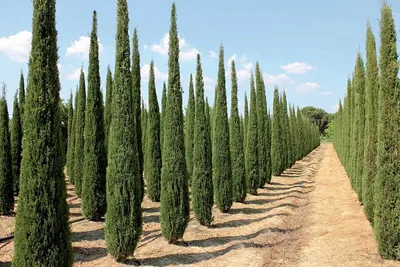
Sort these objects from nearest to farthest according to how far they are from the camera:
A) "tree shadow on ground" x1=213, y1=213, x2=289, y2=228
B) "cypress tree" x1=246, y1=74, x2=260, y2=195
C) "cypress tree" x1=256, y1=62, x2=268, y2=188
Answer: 1. "tree shadow on ground" x1=213, y1=213, x2=289, y2=228
2. "cypress tree" x1=246, y1=74, x2=260, y2=195
3. "cypress tree" x1=256, y1=62, x2=268, y2=188

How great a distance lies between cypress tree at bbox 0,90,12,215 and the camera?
45.9 ft

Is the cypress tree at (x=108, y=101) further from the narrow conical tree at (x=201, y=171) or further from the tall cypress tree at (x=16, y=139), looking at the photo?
the tall cypress tree at (x=16, y=139)

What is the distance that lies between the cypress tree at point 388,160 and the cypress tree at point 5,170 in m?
12.8

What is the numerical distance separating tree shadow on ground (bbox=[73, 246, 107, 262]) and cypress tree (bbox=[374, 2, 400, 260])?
23.6ft

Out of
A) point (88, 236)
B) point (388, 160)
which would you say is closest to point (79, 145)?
point (88, 236)

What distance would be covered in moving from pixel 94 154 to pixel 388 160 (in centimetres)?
929

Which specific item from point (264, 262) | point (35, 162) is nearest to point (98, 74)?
point (35, 162)

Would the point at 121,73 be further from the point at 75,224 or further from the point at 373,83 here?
the point at 373,83

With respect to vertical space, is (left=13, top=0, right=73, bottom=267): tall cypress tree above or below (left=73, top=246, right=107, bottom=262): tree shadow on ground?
above

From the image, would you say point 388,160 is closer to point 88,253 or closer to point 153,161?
point 88,253

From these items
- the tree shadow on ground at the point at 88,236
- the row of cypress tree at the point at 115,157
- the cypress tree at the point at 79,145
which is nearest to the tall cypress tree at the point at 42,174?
the row of cypress tree at the point at 115,157

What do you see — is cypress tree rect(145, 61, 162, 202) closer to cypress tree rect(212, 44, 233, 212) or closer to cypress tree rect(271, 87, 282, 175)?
cypress tree rect(212, 44, 233, 212)

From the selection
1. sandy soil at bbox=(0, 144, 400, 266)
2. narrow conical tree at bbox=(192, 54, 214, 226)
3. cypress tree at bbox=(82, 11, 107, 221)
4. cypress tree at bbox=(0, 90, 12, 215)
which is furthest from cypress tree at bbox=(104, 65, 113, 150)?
narrow conical tree at bbox=(192, 54, 214, 226)

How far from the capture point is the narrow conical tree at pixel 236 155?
16703 millimetres
